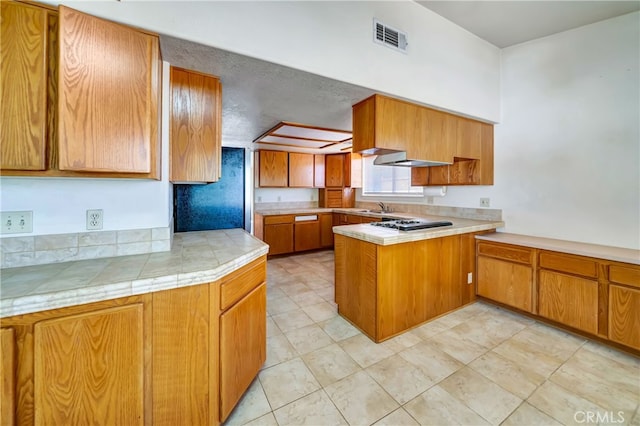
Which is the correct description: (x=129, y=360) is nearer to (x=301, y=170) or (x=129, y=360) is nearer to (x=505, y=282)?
(x=505, y=282)

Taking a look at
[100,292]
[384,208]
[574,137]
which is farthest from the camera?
[384,208]

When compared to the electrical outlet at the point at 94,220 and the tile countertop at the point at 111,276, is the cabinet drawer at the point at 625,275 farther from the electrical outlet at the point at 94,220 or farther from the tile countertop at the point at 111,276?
the electrical outlet at the point at 94,220

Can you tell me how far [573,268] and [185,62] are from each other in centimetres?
364

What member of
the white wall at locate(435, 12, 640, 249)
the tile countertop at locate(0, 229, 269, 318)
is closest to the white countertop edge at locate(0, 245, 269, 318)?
the tile countertop at locate(0, 229, 269, 318)

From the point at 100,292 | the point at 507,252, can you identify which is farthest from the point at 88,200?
the point at 507,252

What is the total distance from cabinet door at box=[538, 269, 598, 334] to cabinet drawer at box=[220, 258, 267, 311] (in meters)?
2.70

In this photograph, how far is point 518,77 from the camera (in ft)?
9.85

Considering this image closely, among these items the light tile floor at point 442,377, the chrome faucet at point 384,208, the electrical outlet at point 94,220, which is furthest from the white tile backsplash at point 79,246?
the chrome faucet at point 384,208

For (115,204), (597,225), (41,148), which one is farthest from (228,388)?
(597,225)

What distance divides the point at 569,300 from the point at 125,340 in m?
3.38

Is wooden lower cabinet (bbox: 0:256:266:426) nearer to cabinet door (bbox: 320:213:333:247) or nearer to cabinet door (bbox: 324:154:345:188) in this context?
cabinet door (bbox: 320:213:333:247)

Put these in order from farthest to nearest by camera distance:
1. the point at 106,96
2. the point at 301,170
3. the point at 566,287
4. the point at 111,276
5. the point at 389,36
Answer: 1. the point at 301,170
2. the point at 566,287
3. the point at 389,36
4. the point at 106,96
5. the point at 111,276

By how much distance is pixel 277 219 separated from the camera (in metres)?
4.89

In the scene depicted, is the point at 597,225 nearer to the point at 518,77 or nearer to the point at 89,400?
the point at 518,77
